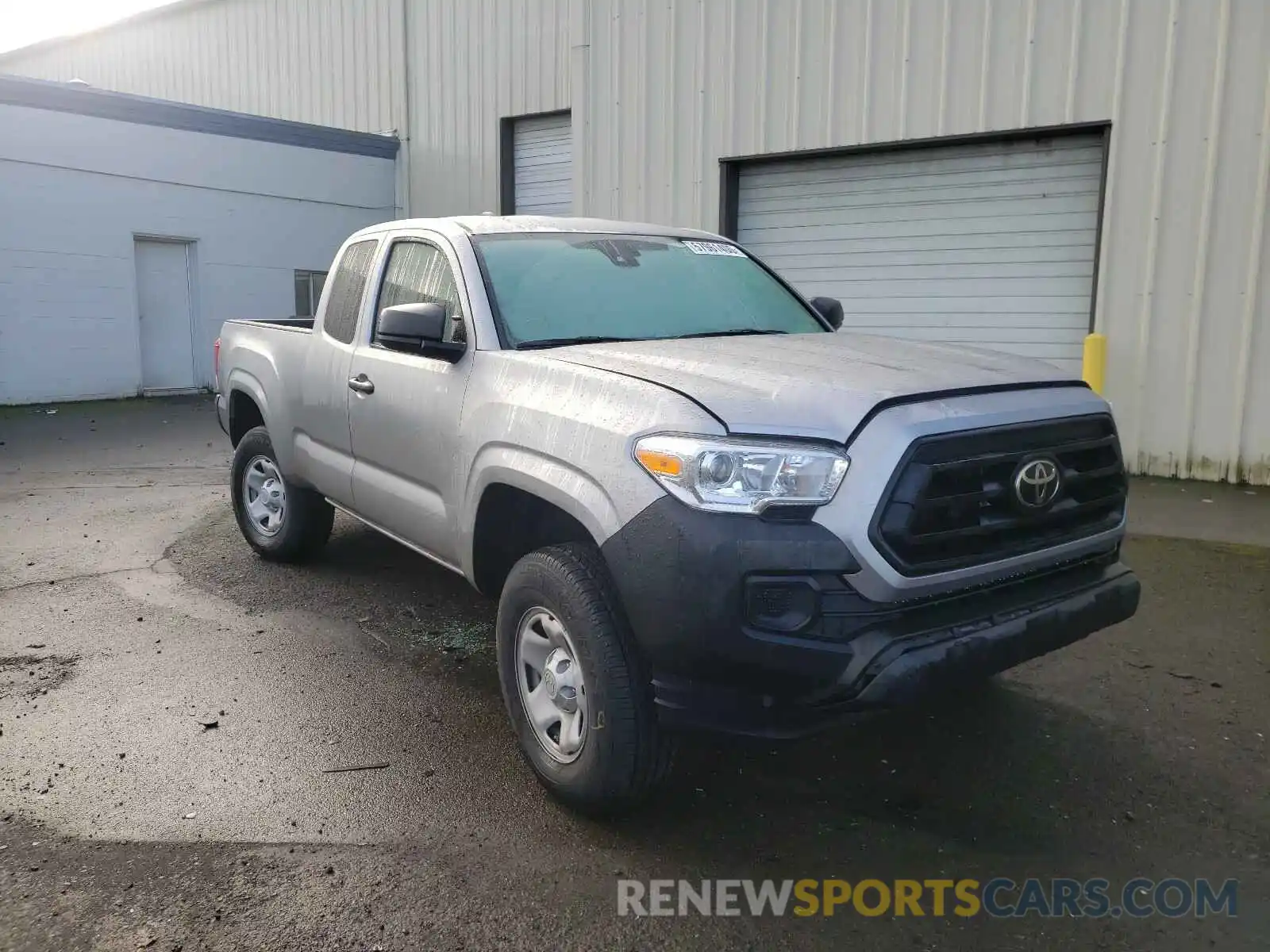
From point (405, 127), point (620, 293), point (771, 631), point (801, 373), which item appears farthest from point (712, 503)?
point (405, 127)

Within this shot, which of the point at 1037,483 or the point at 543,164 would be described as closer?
the point at 1037,483

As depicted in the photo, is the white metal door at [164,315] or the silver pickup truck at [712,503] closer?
the silver pickup truck at [712,503]

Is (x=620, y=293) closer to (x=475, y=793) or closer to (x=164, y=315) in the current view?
(x=475, y=793)

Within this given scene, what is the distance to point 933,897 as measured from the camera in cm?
294

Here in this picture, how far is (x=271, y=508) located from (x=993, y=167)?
7438 mm

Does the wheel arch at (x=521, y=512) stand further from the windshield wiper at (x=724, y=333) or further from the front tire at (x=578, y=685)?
the windshield wiper at (x=724, y=333)

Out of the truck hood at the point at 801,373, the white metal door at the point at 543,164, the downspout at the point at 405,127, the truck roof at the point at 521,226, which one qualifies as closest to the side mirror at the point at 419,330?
the truck hood at the point at 801,373

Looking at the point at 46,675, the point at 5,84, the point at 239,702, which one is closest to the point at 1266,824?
the point at 239,702

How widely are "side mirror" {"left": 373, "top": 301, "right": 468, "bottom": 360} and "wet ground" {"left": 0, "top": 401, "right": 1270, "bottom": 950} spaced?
4.81ft

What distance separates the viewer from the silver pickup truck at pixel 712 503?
2.82 meters

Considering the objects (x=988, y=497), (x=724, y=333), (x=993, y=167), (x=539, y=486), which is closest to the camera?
(x=988, y=497)

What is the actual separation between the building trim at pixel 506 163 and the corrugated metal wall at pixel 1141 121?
6.83 meters

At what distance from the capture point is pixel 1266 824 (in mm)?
3324

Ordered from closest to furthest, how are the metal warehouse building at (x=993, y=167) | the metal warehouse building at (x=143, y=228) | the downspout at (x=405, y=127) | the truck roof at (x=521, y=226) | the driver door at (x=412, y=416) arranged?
the driver door at (x=412, y=416) → the truck roof at (x=521, y=226) → the metal warehouse building at (x=993, y=167) → the metal warehouse building at (x=143, y=228) → the downspout at (x=405, y=127)
